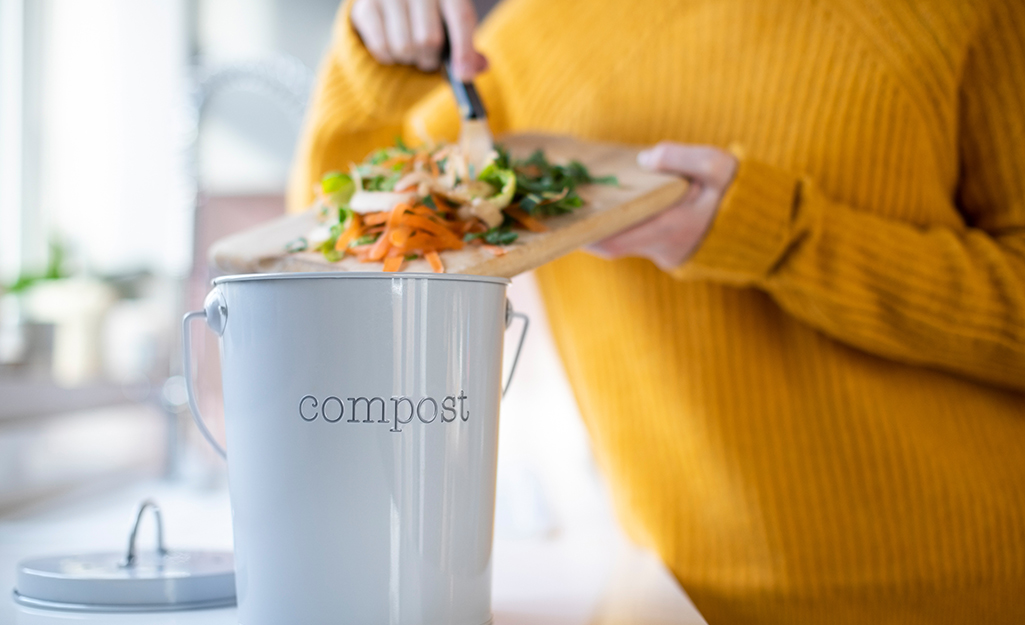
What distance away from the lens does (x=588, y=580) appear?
A: 2.07 feet

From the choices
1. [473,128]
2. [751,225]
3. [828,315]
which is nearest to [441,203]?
[473,128]

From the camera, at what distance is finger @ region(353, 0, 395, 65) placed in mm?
765

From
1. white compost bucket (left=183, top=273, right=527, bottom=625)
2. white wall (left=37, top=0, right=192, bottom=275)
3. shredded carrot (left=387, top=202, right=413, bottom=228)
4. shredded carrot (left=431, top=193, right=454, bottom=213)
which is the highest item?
white wall (left=37, top=0, right=192, bottom=275)

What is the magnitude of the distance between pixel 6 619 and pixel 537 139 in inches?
22.7

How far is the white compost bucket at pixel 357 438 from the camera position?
384mm

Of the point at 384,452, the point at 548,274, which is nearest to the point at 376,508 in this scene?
the point at 384,452

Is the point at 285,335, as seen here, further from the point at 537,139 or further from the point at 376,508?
the point at 537,139

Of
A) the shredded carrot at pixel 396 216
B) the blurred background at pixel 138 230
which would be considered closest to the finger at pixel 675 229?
the shredded carrot at pixel 396 216

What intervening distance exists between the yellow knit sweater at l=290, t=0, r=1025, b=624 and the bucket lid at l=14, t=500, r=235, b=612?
447 mm

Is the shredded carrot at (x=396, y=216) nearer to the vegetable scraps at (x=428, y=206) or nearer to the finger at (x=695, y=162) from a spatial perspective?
the vegetable scraps at (x=428, y=206)

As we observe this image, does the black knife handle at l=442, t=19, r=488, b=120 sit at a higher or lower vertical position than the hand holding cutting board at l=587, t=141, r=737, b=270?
higher

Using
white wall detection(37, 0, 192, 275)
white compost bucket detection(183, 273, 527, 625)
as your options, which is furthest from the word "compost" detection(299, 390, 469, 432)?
white wall detection(37, 0, 192, 275)

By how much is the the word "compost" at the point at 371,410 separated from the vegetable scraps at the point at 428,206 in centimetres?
12

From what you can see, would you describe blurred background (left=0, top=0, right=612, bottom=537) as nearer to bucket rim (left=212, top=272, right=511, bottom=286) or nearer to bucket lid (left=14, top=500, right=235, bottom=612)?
bucket lid (left=14, top=500, right=235, bottom=612)
